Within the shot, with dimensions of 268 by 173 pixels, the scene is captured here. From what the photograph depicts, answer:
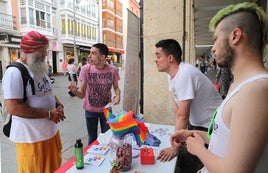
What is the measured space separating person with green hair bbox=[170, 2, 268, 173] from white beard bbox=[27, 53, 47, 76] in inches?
64.1

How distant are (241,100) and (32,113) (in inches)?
70.3

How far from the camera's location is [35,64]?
2.20 m

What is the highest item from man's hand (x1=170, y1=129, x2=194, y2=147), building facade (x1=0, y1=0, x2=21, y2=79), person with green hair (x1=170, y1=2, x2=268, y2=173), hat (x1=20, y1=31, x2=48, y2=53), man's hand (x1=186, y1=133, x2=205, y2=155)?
building facade (x1=0, y1=0, x2=21, y2=79)

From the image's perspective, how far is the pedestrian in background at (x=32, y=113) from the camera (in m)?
2.00

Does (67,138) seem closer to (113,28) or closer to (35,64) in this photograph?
(35,64)

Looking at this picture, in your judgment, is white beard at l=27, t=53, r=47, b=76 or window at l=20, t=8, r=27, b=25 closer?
white beard at l=27, t=53, r=47, b=76

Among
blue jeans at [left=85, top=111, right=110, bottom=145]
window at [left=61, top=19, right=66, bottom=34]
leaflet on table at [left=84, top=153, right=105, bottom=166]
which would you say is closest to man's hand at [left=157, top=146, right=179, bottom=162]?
leaflet on table at [left=84, top=153, right=105, bottom=166]

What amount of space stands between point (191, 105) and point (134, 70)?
1.82 meters

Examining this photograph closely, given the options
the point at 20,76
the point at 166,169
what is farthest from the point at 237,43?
the point at 20,76

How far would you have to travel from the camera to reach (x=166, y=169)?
1705mm

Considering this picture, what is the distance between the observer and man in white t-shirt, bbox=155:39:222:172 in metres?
1.95

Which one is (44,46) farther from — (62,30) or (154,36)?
(62,30)

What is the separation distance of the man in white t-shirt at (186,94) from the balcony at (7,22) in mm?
20712

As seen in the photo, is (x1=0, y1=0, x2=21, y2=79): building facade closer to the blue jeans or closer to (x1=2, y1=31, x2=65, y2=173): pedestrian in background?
the blue jeans
